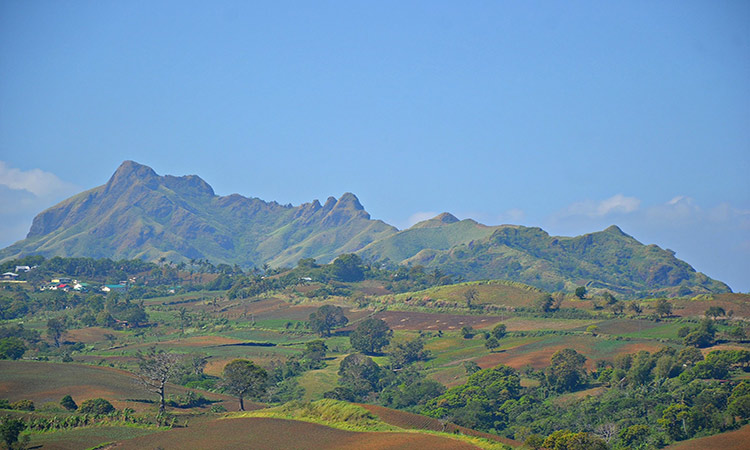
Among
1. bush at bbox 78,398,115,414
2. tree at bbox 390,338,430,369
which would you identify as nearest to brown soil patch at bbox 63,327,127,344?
tree at bbox 390,338,430,369

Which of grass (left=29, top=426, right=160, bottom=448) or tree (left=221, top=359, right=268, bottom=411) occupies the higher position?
tree (left=221, top=359, right=268, bottom=411)

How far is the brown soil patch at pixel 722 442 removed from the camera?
56906 mm

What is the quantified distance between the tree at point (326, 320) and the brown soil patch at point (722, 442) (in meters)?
97.8

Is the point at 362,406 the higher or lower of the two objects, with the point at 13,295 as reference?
lower

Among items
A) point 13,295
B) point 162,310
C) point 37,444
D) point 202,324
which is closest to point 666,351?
point 37,444

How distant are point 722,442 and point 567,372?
35.8 meters

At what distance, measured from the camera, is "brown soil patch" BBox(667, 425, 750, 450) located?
56906mm

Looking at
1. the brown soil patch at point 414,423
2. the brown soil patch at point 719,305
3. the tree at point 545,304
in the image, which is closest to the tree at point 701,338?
the brown soil patch at point 719,305

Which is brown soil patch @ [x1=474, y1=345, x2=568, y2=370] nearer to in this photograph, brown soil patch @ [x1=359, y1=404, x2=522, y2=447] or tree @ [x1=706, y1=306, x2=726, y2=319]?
tree @ [x1=706, y1=306, x2=726, y2=319]

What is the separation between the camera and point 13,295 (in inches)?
7638

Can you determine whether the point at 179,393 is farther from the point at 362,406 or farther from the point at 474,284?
the point at 474,284

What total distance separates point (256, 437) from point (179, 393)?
3163 centimetres

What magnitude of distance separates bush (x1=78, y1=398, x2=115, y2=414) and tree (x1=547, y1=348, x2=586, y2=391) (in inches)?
2135

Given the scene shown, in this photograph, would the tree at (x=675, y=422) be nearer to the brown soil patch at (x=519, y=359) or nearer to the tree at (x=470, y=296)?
the brown soil patch at (x=519, y=359)
